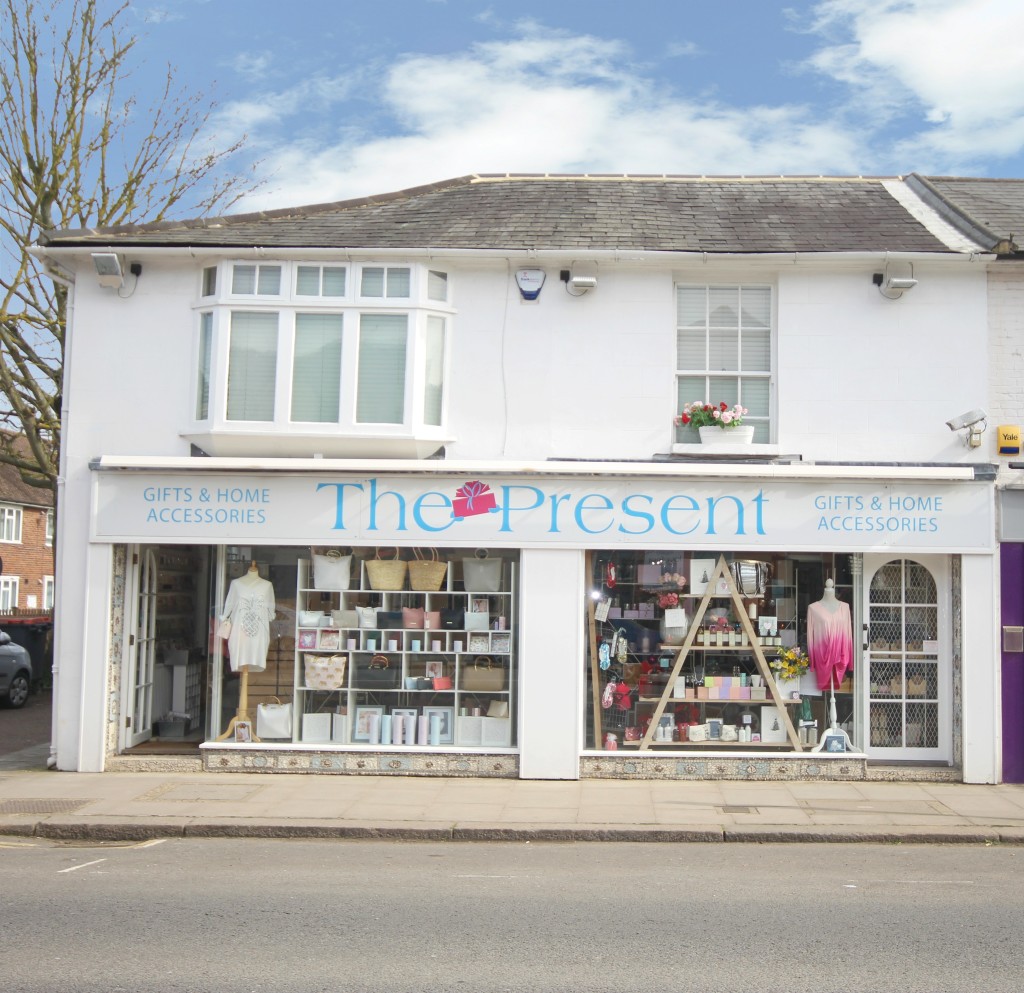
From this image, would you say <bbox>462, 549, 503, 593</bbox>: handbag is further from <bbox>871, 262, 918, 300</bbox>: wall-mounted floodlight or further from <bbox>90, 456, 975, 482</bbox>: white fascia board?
<bbox>871, 262, 918, 300</bbox>: wall-mounted floodlight

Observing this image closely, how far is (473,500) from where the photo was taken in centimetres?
1196

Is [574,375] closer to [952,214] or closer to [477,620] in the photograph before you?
[477,620]

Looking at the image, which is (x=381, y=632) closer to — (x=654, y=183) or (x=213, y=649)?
(x=213, y=649)

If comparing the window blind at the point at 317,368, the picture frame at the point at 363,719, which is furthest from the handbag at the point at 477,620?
the window blind at the point at 317,368

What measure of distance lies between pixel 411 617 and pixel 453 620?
1.60ft

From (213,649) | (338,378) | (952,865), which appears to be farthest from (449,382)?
(952,865)

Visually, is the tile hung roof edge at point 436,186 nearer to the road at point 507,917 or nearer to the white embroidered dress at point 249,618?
the white embroidered dress at point 249,618

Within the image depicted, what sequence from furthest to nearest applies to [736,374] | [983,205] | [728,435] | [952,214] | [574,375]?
[983,205] → [952,214] → [736,374] → [574,375] → [728,435]

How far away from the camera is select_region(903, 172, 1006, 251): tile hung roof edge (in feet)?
40.3

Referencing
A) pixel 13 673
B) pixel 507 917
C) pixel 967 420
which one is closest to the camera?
pixel 507 917

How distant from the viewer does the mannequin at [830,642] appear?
12.1 m

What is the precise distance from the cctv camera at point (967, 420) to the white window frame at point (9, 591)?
118 ft

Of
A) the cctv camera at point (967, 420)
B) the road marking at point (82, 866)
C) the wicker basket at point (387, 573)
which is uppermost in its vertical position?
the cctv camera at point (967, 420)

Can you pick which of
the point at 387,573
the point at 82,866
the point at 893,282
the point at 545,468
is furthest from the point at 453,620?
the point at 893,282
